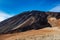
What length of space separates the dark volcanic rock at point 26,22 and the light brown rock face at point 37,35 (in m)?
0.12

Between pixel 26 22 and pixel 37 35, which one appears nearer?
pixel 37 35

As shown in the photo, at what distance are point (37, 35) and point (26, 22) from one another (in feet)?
1.30

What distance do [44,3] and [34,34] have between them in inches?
28.7

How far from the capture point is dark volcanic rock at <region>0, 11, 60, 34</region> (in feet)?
16.2

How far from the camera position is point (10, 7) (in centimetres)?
501

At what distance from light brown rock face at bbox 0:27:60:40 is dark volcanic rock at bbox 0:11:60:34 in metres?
0.12

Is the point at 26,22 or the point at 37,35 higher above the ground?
the point at 26,22

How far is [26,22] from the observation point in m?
5.00

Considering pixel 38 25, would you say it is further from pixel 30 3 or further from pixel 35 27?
pixel 30 3

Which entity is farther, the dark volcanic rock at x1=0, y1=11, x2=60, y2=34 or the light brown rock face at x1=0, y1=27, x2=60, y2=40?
the dark volcanic rock at x1=0, y1=11, x2=60, y2=34

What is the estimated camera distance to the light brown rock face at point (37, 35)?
15.6ft

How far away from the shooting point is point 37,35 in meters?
4.80

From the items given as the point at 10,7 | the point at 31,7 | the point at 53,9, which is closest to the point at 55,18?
the point at 53,9

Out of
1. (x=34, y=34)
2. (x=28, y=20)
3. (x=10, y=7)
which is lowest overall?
(x=34, y=34)
